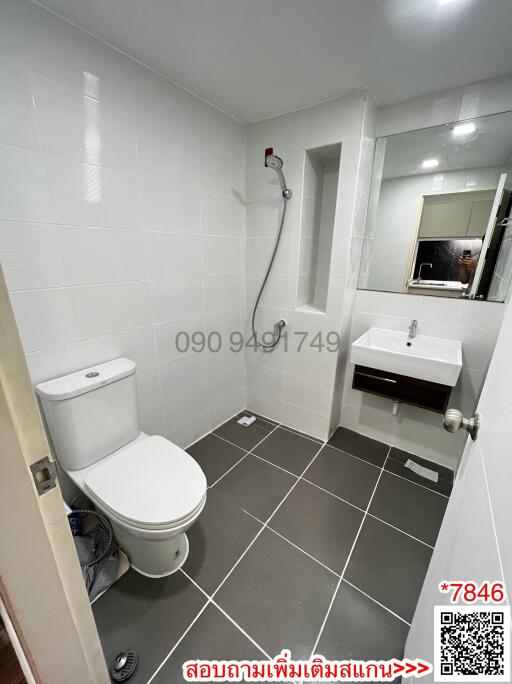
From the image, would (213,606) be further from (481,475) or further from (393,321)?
(393,321)

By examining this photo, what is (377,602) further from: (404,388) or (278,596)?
(404,388)

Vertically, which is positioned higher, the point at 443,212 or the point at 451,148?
the point at 451,148

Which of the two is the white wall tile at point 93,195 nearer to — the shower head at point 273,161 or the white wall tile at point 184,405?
the shower head at point 273,161

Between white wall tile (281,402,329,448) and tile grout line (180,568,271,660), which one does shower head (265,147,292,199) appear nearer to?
white wall tile (281,402,329,448)

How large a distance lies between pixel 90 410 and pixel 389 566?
1554 millimetres

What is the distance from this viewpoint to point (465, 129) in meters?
1.51

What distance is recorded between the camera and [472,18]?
1.03 meters

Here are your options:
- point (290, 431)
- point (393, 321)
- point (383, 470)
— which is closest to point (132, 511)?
point (290, 431)

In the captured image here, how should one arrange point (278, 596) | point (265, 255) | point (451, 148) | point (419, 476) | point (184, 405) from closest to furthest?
1. point (278, 596)
2. point (451, 148)
3. point (419, 476)
4. point (184, 405)
5. point (265, 255)

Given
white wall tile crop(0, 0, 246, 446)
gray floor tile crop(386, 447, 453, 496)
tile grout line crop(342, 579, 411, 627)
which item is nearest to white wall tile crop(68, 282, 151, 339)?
white wall tile crop(0, 0, 246, 446)

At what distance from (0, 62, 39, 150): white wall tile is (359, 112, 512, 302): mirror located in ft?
5.77

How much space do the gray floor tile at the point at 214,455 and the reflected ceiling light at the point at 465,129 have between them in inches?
91.7

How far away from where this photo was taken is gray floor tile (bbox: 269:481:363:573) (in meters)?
1.36

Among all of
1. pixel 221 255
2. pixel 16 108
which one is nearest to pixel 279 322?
pixel 221 255
